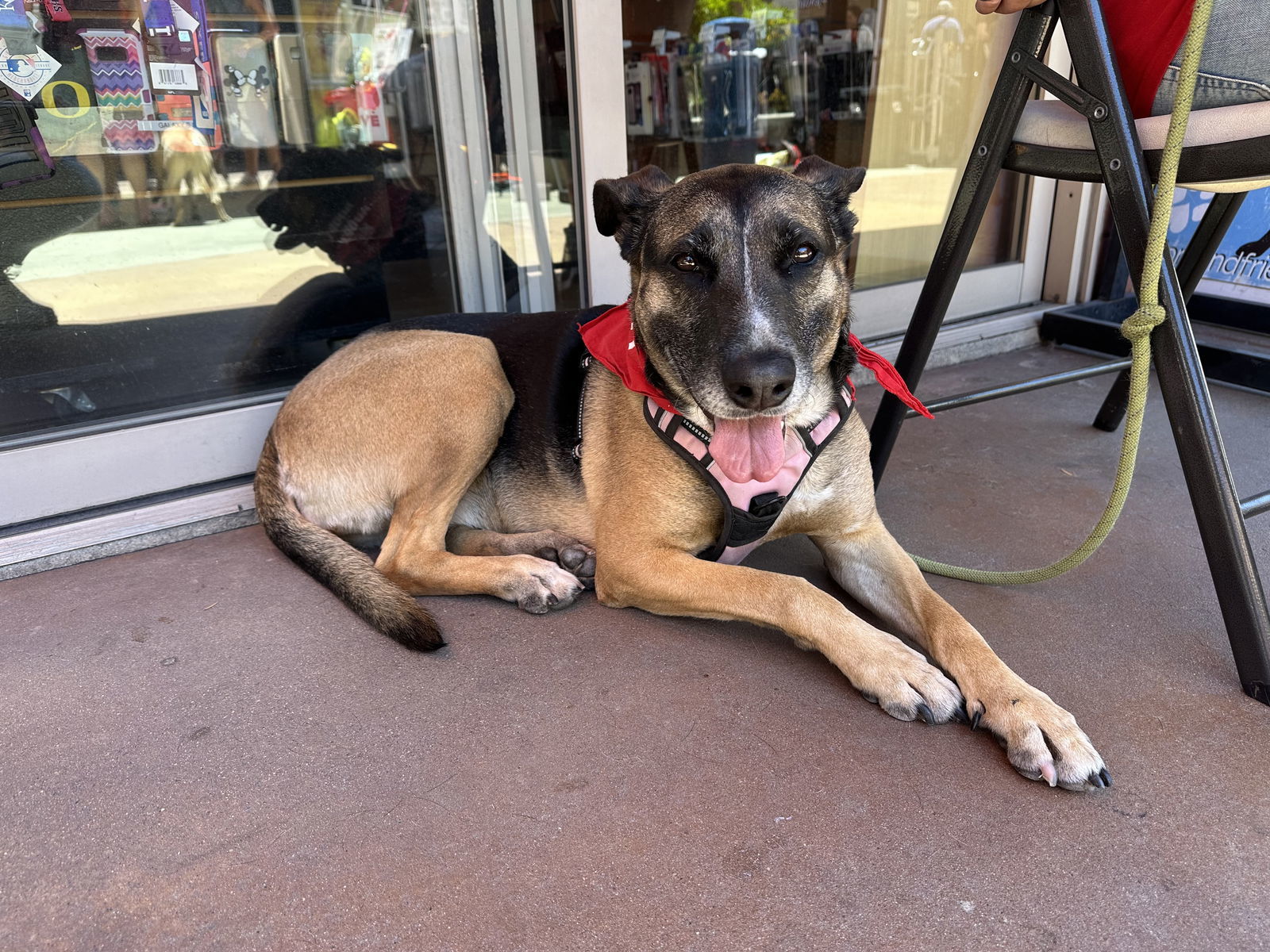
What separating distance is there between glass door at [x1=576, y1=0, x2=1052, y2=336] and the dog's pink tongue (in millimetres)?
1743

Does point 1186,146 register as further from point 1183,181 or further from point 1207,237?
point 1207,237

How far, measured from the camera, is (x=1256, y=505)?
206cm

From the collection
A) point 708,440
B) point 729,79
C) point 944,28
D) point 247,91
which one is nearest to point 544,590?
point 708,440

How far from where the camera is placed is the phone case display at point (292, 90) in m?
3.10

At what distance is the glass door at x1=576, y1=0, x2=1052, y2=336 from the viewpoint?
4066 mm

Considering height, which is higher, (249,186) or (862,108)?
(862,108)

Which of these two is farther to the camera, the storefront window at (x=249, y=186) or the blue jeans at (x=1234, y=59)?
the storefront window at (x=249, y=186)

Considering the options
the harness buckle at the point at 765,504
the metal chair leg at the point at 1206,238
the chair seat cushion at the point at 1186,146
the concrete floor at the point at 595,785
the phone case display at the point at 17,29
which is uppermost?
the phone case display at the point at 17,29

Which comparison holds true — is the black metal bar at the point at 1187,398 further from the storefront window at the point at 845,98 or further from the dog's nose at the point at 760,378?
the storefront window at the point at 845,98

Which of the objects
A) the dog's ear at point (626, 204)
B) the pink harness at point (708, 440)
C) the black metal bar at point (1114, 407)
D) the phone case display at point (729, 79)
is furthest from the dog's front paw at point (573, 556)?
the phone case display at point (729, 79)

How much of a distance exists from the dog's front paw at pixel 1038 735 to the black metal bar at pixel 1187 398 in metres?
0.50

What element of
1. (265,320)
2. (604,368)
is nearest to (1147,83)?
(604,368)

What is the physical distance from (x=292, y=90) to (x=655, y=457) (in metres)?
2.09

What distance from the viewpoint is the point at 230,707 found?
6.84ft
